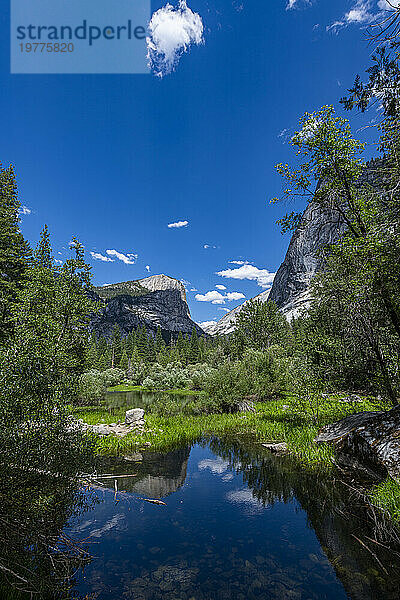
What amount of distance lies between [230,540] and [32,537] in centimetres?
518

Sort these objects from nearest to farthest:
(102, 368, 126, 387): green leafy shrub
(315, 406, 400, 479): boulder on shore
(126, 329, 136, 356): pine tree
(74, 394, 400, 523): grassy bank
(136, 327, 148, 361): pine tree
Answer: (315, 406, 400, 479): boulder on shore
(74, 394, 400, 523): grassy bank
(102, 368, 126, 387): green leafy shrub
(136, 327, 148, 361): pine tree
(126, 329, 136, 356): pine tree

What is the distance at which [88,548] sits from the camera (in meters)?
7.18

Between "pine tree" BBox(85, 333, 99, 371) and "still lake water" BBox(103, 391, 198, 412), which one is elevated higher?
"pine tree" BBox(85, 333, 99, 371)

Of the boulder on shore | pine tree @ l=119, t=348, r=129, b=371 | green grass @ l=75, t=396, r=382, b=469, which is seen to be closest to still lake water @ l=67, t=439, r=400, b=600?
the boulder on shore

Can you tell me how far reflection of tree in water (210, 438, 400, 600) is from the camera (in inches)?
228

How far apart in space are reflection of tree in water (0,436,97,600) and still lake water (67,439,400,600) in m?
0.59

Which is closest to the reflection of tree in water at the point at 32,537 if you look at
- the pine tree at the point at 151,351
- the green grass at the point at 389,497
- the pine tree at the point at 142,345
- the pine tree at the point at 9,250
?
the green grass at the point at 389,497

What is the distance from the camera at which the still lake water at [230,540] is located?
231 inches

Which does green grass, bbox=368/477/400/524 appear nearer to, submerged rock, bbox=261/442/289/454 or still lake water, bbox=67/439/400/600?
still lake water, bbox=67/439/400/600

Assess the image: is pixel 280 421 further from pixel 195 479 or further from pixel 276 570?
pixel 276 570

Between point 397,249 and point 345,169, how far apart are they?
4376mm

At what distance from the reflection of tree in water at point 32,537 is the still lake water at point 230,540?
1.92 feet

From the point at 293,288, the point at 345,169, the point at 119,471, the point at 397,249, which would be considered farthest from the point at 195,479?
the point at 293,288

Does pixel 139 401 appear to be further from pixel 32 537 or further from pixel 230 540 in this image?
pixel 32 537
